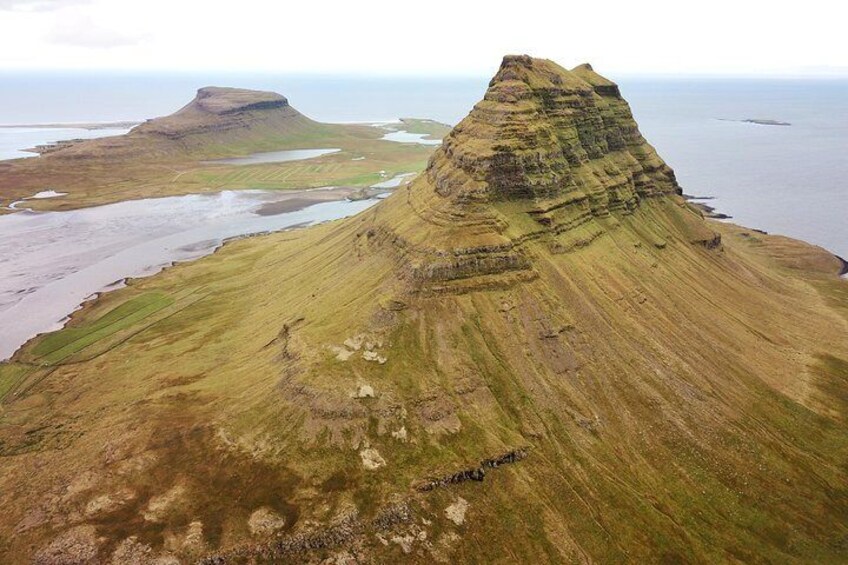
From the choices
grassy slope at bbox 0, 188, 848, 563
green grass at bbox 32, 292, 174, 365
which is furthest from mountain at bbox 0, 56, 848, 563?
green grass at bbox 32, 292, 174, 365

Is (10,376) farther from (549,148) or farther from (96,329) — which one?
(549,148)

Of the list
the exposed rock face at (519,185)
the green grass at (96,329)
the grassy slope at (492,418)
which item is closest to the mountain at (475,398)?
the grassy slope at (492,418)

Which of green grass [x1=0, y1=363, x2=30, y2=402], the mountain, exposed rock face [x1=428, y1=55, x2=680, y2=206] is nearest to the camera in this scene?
the mountain

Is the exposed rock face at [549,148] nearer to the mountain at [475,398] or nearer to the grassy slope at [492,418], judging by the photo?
the mountain at [475,398]

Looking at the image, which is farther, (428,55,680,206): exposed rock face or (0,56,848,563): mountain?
(428,55,680,206): exposed rock face

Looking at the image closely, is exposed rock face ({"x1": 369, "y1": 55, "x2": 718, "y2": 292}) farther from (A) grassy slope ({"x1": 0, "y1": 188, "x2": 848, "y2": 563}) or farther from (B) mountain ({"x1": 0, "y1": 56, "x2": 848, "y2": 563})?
(A) grassy slope ({"x1": 0, "y1": 188, "x2": 848, "y2": 563})

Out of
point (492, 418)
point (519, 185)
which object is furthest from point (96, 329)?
point (519, 185)

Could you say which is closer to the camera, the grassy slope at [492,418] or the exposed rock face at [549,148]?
the grassy slope at [492,418]
